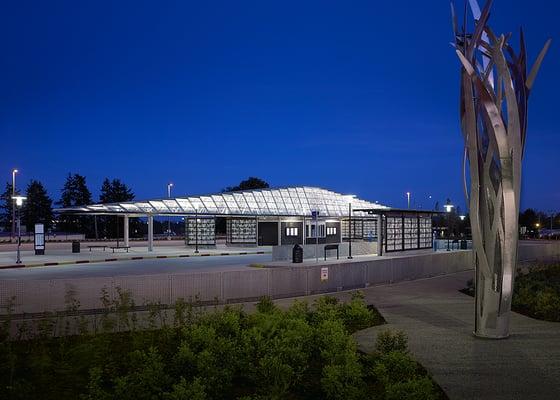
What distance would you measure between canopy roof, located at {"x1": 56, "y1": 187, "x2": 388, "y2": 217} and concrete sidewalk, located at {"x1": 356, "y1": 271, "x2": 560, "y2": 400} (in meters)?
26.2

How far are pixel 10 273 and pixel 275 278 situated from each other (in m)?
16.4

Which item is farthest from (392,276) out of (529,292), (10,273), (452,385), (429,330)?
(10,273)

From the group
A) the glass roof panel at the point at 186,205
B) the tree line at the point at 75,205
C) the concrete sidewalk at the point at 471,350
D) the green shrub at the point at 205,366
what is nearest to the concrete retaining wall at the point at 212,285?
the concrete sidewalk at the point at 471,350

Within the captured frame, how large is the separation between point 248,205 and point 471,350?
46.8m

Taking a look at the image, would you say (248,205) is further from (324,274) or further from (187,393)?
(187,393)

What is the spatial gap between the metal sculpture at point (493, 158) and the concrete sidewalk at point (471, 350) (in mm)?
839

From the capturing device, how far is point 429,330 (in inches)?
505

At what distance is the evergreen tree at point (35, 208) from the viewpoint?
99625mm

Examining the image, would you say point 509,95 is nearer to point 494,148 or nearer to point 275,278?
point 494,148

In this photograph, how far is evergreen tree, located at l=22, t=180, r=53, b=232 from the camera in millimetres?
99625

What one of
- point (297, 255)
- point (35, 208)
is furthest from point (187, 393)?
point (35, 208)

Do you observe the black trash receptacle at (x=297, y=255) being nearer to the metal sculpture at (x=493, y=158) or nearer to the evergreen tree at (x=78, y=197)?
the metal sculpture at (x=493, y=158)

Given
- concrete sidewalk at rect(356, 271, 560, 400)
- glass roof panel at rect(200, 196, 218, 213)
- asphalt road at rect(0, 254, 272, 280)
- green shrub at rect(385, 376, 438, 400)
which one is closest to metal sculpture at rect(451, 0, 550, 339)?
concrete sidewalk at rect(356, 271, 560, 400)

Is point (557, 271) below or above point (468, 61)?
below
